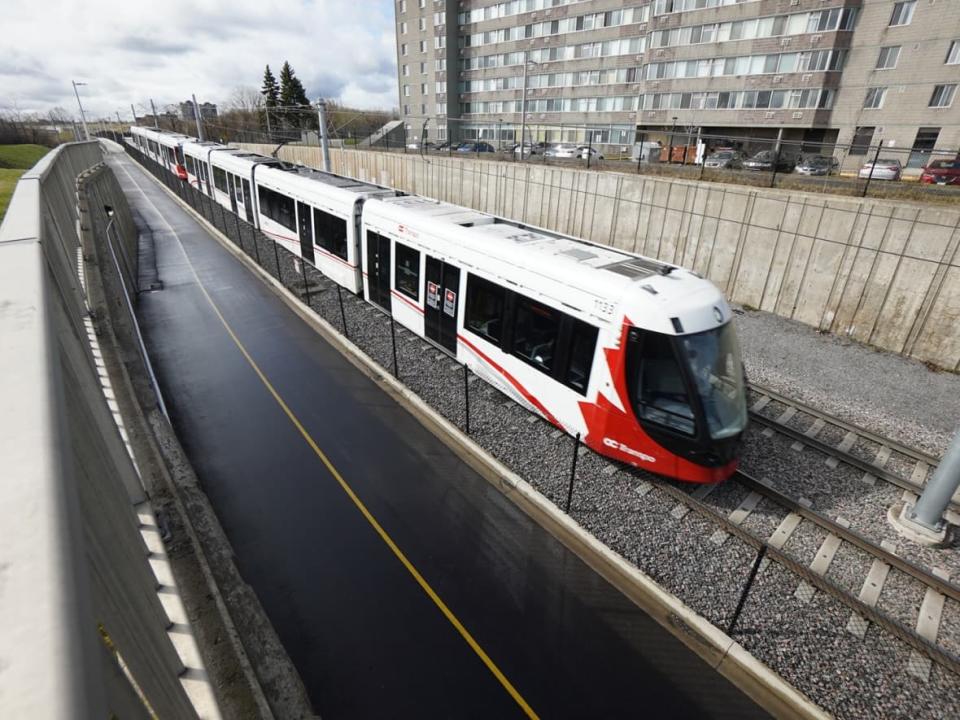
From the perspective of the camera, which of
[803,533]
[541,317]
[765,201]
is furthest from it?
[765,201]

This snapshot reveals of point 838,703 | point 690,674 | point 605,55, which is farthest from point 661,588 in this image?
point 605,55

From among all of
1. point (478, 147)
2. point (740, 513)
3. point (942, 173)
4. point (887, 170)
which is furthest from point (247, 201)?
point (942, 173)

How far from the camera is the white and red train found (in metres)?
7.29

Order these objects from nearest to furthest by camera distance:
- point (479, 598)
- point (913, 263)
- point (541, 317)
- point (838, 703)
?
point (838, 703), point (479, 598), point (541, 317), point (913, 263)

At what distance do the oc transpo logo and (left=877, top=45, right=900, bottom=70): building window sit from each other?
4197cm

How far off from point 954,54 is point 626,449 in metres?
41.5

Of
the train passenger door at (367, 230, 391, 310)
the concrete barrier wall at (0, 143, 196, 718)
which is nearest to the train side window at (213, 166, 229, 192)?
the train passenger door at (367, 230, 391, 310)

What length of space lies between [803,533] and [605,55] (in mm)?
52249

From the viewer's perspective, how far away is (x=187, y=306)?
1603cm

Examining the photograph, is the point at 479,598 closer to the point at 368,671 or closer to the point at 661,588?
the point at 368,671

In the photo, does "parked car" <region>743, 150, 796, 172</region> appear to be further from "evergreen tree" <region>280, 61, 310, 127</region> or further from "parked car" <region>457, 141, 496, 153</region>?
"evergreen tree" <region>280, 61, 310, 127</region>

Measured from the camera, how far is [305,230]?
17172mm

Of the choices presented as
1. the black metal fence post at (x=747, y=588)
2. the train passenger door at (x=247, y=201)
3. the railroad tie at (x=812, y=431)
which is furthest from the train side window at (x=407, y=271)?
the train passenger door at (x=247, y=201)

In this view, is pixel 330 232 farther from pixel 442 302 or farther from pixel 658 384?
pixel 658 384
